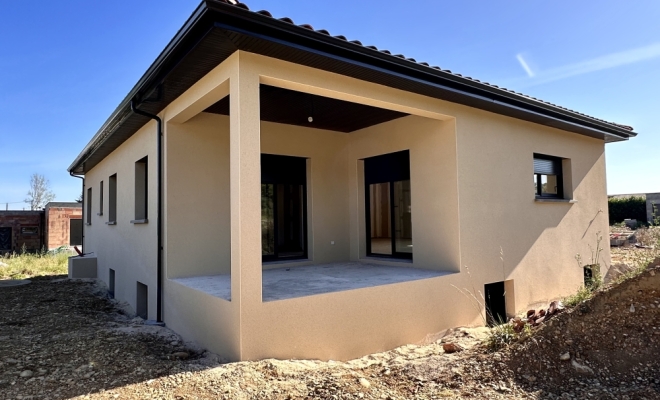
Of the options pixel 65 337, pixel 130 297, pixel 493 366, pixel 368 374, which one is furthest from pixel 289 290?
pixel 130 297

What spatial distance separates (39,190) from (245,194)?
57455 mm

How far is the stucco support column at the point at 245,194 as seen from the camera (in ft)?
14.6

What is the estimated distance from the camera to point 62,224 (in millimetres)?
22922

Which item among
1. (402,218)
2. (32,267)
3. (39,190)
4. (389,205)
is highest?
(39,190)

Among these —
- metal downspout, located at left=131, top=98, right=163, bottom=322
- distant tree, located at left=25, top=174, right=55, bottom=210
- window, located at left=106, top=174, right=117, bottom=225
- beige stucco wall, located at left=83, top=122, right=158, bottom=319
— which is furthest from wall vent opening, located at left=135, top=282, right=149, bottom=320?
distant tree, located at left=25, top=174, right=55, bottom=210

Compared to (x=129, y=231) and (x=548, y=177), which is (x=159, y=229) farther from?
(x=548, y=177)

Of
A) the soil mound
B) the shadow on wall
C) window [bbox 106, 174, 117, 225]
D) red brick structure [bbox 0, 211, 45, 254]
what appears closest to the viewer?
the soil mound

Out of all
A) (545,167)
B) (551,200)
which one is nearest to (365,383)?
(551,200)

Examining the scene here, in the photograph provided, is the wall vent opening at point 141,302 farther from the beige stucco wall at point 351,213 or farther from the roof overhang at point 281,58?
the roof overhang at point 281,58

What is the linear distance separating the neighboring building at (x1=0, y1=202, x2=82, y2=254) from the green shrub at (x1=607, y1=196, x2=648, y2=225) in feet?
105

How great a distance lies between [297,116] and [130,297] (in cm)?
513

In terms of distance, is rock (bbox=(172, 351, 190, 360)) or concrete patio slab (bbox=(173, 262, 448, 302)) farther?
concrete patio slab (bbox=(173, 262, 448, 302))

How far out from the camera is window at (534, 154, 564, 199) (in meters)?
Answer: 8.73

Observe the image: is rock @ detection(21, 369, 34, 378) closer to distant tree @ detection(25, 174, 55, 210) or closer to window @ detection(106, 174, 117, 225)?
window @ detection(106, 174, 117, 225)
